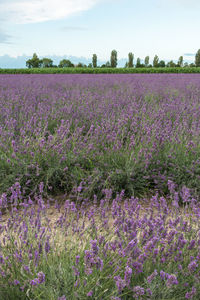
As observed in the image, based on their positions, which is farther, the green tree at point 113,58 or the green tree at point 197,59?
the green tree at point 113,58

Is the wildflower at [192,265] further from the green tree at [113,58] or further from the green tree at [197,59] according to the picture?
the green tree at [113,58]

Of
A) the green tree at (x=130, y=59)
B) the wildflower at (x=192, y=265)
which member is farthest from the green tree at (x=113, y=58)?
the wildflower at (x=192, y=265)

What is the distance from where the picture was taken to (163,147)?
331cm

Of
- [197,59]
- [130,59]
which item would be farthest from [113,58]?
[197,59]

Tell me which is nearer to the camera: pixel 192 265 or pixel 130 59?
pixel 192 265

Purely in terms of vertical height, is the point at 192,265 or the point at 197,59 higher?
the point at 197,59

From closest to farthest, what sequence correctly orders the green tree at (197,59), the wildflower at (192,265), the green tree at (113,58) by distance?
the wildflower at (192,265), the green tree at (197,59), the green tree at (113,58)

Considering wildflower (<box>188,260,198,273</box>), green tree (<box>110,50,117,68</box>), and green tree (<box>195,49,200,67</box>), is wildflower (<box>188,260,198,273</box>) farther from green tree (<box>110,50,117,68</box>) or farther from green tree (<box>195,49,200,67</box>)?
green tree (<box>110,50,117,68</box>)

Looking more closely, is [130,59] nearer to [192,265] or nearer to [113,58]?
[113,58]

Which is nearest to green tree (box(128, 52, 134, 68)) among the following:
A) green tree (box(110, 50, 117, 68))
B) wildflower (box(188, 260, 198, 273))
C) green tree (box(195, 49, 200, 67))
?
green tree (box(110, 50, 117, 68))

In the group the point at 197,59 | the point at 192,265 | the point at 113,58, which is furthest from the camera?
the point at 113,58

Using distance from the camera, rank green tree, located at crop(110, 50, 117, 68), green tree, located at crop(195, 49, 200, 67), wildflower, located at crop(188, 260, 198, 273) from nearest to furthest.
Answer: wildflower, located at crop(188, 260, 198, 273) → green tree, located at crop(195, 49, 200, 67) → green tree, located at crop(110, 50, 117, 68)

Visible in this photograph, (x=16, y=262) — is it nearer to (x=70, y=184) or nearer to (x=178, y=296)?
(x=178, y=296)

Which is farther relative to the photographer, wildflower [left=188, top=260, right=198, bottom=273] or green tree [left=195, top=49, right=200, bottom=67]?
green tree [left=195, top=49, right=200, bottom=67]
